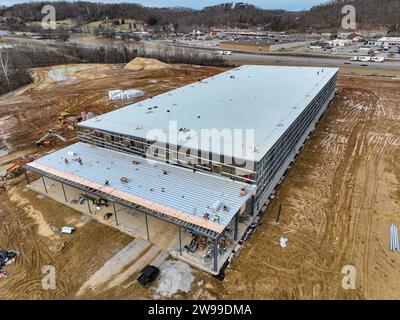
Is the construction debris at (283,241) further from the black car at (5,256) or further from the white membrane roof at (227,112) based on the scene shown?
the black car at (5,256)

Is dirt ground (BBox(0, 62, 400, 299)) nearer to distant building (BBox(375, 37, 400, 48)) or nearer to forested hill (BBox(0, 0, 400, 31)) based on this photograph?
distant building (BBox(375, 37, 400, 48))

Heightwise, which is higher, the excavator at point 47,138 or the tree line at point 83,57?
the tree line at point 83,57

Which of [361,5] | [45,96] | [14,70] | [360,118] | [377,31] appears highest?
[361,5]

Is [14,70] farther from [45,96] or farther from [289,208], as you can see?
[289,208]

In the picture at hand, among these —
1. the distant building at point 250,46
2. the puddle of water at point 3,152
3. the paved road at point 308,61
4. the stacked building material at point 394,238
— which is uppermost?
the distant building at point 250,46

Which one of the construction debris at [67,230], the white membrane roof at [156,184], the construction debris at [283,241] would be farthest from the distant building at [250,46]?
the construction debris at [67,230]
